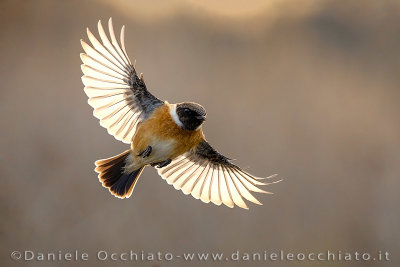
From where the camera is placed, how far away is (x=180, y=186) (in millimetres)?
4570

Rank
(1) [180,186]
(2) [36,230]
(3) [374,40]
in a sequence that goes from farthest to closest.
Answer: (3) [374,40], (2) [36,230], (1) [180,186]

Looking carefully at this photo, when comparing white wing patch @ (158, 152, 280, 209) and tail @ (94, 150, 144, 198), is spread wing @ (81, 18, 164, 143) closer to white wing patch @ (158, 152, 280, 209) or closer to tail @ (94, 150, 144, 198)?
tail @ (94, 150, 144, 198)

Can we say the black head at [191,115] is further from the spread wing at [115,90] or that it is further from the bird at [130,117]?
the spread wing at [115,90]

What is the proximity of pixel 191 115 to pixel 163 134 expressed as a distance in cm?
22

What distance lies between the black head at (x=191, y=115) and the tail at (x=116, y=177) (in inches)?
23.8

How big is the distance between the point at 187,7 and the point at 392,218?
3495 mm

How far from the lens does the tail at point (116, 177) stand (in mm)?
4184

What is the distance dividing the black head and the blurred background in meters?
2.44

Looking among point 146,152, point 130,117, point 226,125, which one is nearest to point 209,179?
point 130,117

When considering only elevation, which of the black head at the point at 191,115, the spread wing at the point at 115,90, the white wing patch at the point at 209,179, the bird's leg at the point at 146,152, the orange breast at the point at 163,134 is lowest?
the white wing patch at the point at 209,179

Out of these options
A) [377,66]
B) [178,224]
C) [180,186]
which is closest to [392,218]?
[377,66]

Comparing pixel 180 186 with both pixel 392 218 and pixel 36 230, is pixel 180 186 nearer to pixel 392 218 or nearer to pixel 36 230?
pixel 36 230

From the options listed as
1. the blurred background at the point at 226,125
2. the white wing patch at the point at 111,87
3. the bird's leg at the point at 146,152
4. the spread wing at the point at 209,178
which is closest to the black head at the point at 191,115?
the bird's leg at the point at 146,152

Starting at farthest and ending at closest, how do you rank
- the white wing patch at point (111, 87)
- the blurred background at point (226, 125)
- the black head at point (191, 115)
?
the blurred background at point (226, 125) → the white wing patch at point (111, 87) → the black head at point (191, 115)
